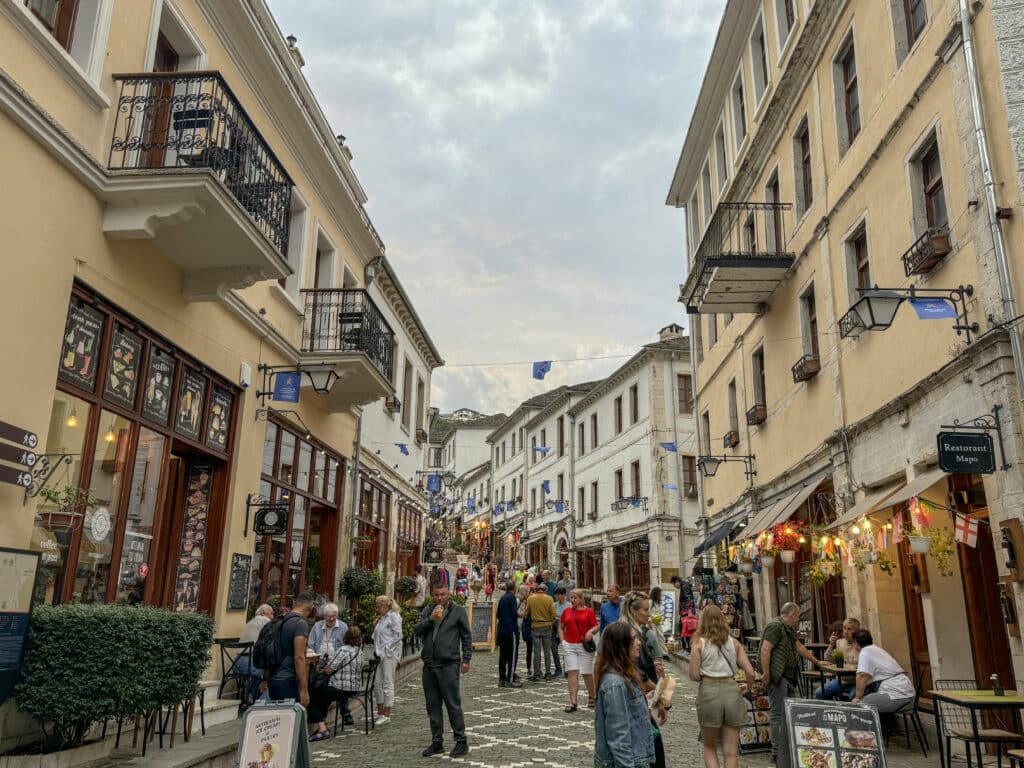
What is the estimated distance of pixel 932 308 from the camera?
27.7 ft

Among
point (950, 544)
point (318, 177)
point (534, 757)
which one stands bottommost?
point (534, 757)

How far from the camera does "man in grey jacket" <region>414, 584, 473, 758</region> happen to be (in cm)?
852

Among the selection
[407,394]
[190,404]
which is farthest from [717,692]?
[407,394]

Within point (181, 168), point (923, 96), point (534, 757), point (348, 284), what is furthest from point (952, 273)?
point (348, 284)

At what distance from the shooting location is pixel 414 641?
721 inches

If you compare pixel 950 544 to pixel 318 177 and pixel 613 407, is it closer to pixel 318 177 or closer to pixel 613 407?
pixel 318 177

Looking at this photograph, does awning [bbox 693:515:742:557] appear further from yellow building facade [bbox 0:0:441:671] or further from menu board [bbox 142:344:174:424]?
menu board [bbox 142:344:174:424]

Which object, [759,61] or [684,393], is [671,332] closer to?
[684,393]

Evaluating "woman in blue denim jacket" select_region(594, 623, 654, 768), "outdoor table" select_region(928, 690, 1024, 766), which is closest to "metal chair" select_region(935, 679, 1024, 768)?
"outdoor table" select_region(928, 690, 1024, 766)

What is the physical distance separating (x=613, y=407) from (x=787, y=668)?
92.4ft

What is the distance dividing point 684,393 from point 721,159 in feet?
42.4

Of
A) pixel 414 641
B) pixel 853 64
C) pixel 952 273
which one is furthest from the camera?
pixel 414 641

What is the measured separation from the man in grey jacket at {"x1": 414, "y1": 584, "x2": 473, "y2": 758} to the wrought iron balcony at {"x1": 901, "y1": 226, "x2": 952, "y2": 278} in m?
6.80

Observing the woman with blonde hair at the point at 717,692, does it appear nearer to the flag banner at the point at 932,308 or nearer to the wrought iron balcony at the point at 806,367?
the flag banner at the point at 932,308
